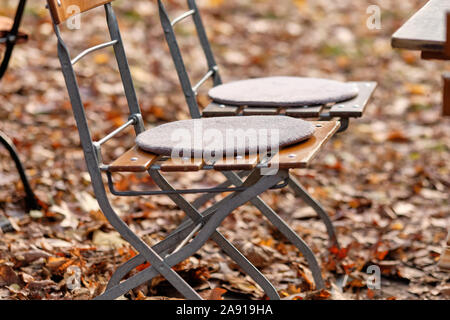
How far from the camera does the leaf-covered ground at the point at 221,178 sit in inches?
114

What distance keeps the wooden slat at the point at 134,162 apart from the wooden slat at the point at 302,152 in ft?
1.16

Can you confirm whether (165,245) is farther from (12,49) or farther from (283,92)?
(12,49)

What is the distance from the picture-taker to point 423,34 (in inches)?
74.5

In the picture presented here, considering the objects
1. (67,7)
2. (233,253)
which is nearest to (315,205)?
(233,253)

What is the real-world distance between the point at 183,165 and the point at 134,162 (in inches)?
6.5

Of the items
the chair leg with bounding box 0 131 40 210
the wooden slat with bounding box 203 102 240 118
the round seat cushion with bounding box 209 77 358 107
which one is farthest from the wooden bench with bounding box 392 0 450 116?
the chair leg with bounding box 0 131 40 210

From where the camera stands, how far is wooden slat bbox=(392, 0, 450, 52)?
1845 millimetres

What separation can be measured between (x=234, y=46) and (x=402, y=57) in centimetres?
145

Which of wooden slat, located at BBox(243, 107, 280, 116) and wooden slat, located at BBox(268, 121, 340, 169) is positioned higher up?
wooden slat, located at BBox(268, 121, 340, 169)

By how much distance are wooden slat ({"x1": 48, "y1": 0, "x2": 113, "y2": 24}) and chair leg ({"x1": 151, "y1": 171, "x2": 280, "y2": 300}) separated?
21.1 inches

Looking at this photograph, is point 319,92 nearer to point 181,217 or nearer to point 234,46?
point 181,217

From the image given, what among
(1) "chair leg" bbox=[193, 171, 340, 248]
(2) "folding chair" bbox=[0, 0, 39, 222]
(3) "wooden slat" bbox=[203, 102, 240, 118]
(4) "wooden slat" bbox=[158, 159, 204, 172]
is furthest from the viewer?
(2) "folding chair" bbox=[0, 0, 39, 222]

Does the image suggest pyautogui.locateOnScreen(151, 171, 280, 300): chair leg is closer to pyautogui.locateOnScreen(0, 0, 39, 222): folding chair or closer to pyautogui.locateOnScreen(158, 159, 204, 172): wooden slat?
pyautogui.locateOnScreen(158, 159, 204, 172): wooden slat
